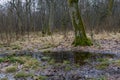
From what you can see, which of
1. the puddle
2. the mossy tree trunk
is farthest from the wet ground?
the mossy tree trunk

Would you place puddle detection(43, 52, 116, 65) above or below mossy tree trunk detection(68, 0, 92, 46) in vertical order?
below

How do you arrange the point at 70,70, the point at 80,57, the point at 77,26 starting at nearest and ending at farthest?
the point at 70,70, the point at 80,57, the point at 77,26

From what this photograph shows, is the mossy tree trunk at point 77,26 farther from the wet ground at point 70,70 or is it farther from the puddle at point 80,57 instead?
the wet ground at point 70,70

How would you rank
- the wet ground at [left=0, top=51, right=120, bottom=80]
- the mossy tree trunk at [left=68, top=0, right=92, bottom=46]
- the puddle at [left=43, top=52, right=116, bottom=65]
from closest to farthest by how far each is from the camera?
the wet ground at [left=0, top=51, right=120, bottom=80] < the puddle at [left=43, top=52, right=116, bottom=65] < the mossy tree trunk at [left=68, top=0, right=92, bottom=46]

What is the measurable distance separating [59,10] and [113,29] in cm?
1565

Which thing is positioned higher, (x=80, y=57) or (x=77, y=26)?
(x=77, y=26)

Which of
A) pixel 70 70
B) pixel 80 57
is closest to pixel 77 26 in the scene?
pixel 80 57

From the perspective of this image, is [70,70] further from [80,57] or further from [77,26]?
[77,26]

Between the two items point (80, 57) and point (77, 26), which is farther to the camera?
point (77, 26)

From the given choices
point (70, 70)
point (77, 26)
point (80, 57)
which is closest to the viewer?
point (70, 70)

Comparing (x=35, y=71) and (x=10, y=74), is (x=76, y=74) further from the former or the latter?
(x=10, y=74)

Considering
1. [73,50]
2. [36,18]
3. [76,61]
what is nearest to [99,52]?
[73,50]

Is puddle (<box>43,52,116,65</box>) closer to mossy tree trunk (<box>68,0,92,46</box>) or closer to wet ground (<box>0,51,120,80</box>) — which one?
wet ground (<box>0,51,120,80</box>)

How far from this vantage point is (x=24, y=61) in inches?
406
